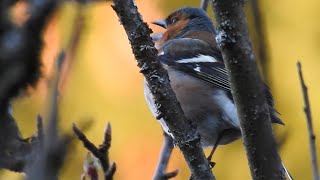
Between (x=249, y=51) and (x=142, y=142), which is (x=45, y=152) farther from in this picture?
(x=142, y=142)

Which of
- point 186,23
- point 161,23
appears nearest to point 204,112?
point 186,23

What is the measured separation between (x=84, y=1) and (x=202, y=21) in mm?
3704

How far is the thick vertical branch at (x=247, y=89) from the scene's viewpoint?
7.20 feet

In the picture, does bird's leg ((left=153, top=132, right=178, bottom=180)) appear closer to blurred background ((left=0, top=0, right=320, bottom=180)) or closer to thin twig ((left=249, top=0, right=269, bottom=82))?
thin twig ((left=249, top=0, right=269, bottom=82))

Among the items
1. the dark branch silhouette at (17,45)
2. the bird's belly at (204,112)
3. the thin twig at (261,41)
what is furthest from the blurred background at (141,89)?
the dark branch silhouette at (17,45)

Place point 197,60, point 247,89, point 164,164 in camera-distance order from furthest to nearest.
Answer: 1. point 197,60
2. point 164,164
3. point 247,89

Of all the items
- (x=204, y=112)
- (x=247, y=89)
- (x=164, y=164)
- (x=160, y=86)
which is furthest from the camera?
(x=204, y=112)

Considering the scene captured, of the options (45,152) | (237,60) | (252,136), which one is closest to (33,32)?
(45,152)

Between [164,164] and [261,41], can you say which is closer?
[261,41]

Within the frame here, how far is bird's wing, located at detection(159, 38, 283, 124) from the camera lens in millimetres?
4539

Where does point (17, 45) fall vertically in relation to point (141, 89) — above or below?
above

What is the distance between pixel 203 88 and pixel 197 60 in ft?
0.84

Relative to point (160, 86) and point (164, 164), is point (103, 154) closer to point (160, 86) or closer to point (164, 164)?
point (160, 86)

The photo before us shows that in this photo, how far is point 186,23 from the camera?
18.8ft
